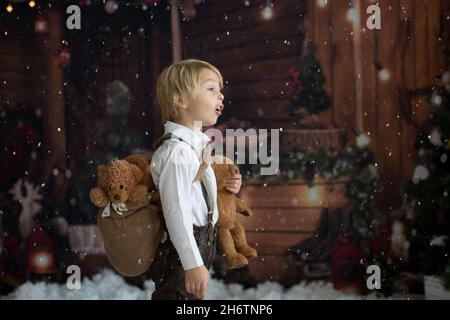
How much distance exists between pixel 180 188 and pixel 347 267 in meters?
1.75

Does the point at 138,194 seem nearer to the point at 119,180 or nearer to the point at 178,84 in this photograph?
the point at 119,180

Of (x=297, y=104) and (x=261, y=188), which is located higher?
(x=297, y=104)

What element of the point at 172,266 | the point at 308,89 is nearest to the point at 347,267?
the point at 308,89

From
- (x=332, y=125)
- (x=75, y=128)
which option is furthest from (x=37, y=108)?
(x=332, y=125)

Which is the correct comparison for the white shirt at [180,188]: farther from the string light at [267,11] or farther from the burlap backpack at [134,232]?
the string light at [267,11]

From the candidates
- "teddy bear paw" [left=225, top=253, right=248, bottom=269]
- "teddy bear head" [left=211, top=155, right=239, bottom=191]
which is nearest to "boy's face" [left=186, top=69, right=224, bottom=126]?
"teddy bear head" [left=211, top=155, right=239, bottom=191]

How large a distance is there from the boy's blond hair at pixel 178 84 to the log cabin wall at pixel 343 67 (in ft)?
4.93

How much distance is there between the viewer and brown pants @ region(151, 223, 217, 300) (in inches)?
61.7

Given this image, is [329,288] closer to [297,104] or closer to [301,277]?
[301,277]

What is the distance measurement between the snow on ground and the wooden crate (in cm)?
7

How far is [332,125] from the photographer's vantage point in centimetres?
309

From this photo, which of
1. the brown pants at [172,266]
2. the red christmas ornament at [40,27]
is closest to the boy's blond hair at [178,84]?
the brown pants at [172,266]

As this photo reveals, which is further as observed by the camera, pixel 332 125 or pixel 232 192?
pixel 332 125

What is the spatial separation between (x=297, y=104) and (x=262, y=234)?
2.03ft
